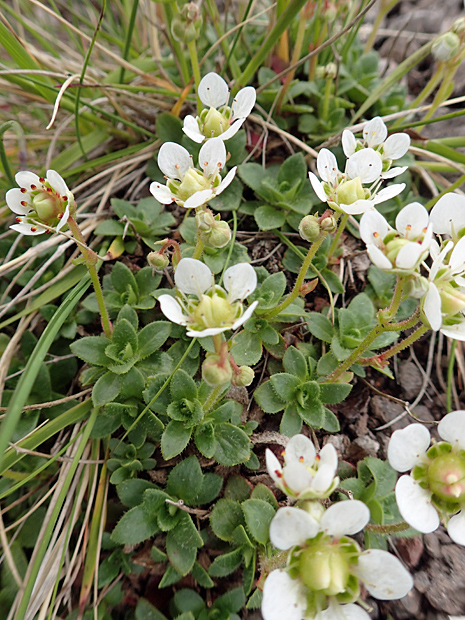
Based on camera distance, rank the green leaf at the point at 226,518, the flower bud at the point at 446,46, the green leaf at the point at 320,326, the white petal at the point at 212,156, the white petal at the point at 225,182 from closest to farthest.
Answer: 1. the white petal at the point at 225,182
2. the white petal at the point at 212,156
3. the green leaf at the point at 226,518
4. the green leaf at the point at 320,326
5. the flower bud at the point at 446,46

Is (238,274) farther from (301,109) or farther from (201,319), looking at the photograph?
(301,109)

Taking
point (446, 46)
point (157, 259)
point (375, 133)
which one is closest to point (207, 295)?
point (157, 259)

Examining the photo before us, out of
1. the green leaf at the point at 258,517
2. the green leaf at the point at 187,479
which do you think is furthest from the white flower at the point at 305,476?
the green leaf at the point at 187,479

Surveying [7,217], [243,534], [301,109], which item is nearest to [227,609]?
[243,534]

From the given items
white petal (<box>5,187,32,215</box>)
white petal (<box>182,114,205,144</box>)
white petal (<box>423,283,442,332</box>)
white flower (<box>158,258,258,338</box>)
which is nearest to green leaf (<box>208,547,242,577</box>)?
white flower (<box>158,258,258,338</box>)

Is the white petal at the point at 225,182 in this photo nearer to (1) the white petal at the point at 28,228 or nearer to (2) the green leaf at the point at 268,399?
(1) the white petal at the point at 28,228

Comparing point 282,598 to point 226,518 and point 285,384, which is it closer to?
point 226,518

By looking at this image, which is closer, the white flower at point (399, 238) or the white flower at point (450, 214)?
the white flower at point (399, 238)
